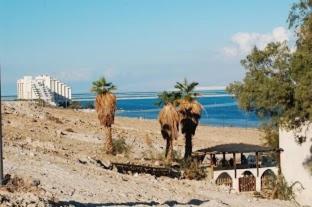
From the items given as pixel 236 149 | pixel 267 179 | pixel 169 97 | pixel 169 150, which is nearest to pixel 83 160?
pixel 267 179

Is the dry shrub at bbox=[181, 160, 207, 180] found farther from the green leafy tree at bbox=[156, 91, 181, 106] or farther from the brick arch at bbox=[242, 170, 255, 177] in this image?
the green leafy tree at bbox=[156, 91, 181, 106]

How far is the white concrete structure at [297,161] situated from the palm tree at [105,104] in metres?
11.6

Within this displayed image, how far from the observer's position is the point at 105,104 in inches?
1597

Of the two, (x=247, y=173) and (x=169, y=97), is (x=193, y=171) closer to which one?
(x=247, y=173)

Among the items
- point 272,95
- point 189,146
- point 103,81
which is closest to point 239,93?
point 272,95

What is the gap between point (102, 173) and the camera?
25.3 metres

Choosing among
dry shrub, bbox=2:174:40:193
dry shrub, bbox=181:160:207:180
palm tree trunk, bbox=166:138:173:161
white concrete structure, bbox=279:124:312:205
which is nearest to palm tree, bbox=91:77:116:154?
palm tree trunk, bbox=166:138:173:161

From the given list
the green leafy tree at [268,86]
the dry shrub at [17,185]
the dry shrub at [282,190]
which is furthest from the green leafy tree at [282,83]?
the dry shrub at [17,185]

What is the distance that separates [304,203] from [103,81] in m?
15.0

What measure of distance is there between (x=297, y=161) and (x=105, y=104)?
13.2 meters

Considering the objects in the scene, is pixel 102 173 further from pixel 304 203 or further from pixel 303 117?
pixel 304 203

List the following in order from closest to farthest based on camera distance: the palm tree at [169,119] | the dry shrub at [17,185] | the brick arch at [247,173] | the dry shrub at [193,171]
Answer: the dry shrub at [17,185] < the dry shrub at [193,171] < the brick arch at [247,173] < the palm tree at [169,119]

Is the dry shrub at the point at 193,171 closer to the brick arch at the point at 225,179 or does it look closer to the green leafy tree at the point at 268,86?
the brick arch at the point at 225,179

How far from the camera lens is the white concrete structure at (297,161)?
30959 mm
